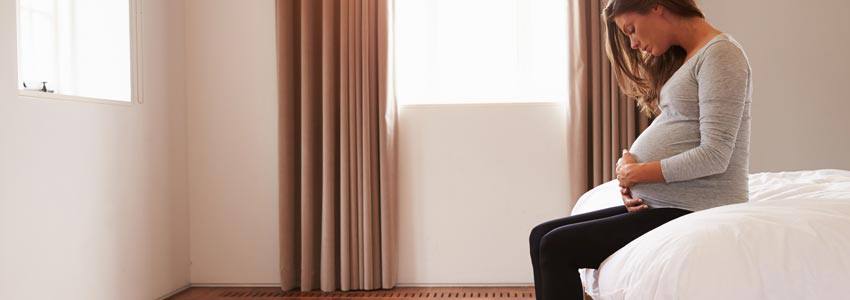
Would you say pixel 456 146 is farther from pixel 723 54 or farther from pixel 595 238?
pixel 723 54

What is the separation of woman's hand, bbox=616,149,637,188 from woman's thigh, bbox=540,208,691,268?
0.11 m

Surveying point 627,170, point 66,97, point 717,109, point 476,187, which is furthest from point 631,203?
point 66,97

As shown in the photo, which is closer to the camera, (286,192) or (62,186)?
(62,186)

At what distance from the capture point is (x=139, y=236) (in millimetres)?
3084

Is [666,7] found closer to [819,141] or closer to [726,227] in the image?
[726,227]

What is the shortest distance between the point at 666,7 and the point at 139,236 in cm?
245

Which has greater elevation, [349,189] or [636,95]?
[636,95]

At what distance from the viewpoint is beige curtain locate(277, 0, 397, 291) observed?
3289 mm

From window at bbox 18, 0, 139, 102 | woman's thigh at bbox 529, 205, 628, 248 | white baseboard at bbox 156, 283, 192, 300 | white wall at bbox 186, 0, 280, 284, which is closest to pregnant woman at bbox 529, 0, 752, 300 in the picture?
woman's thigh at bbox 529, 205, 628, 248

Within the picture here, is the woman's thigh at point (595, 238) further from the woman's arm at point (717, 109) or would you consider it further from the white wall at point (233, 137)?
the white wall at point (233, 137)

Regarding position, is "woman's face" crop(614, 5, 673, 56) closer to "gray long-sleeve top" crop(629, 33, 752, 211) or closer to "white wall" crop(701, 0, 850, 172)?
"gray long-sleeve top" crop(629, 33, 752, 211)

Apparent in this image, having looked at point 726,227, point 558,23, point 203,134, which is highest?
point 558,23

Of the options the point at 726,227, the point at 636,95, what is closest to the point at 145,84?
the point at 636,95

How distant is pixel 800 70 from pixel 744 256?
2.53 meters
